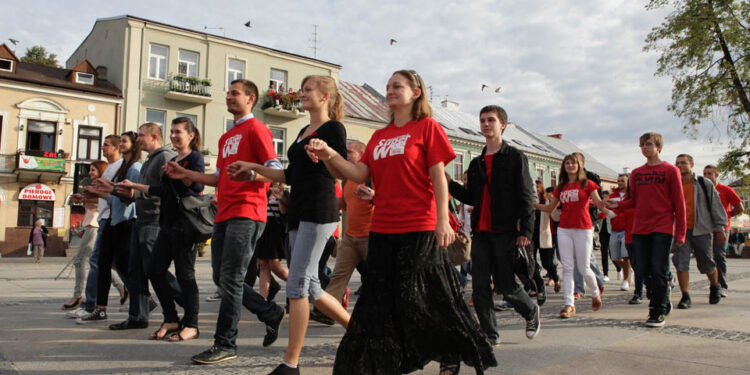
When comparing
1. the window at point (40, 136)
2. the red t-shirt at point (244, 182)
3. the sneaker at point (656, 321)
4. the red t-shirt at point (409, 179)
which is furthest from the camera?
the window at point (40, 136)

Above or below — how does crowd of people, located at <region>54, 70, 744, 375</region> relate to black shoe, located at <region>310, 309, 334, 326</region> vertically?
above

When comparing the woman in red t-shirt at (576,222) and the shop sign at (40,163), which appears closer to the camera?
the woman in red t-shirt at (576,222)

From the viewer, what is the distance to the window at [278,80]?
3244cm

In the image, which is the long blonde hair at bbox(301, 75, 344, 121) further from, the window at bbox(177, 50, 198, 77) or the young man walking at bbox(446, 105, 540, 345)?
the window at bbox(177, 50, 198, 77)

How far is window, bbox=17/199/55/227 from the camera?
87.9 ft

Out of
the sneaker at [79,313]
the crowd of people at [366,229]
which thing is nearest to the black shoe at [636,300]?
the crowd of people at [366,229]

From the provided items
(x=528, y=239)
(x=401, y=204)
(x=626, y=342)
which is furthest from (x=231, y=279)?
(x=626, y=342)

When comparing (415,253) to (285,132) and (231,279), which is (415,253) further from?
(285,132)

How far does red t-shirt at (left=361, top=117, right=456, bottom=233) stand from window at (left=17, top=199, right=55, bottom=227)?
1146 inches

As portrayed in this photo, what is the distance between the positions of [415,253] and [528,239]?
1.61 m

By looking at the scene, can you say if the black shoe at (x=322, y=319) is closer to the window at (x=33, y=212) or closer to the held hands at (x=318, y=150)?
the held hands at (x=318, y=150)

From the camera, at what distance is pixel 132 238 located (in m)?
5.30

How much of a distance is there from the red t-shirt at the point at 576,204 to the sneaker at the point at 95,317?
5.26 m

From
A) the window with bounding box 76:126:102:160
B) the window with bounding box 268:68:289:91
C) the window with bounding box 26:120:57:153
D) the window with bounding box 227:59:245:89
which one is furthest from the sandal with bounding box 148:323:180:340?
the window with bounding box 268:68:289:91
